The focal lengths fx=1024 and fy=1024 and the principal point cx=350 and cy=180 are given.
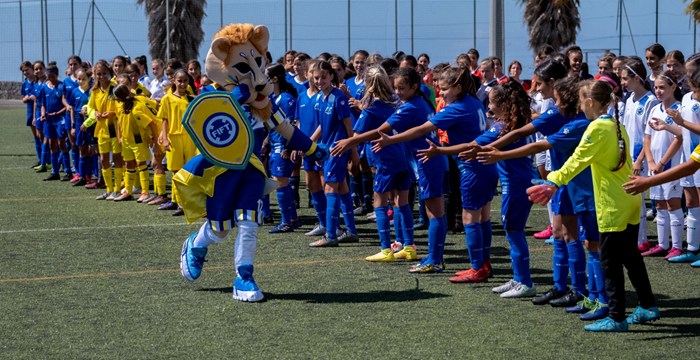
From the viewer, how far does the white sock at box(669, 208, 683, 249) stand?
31.7 feet

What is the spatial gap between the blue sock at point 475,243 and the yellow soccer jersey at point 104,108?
7.61 meters

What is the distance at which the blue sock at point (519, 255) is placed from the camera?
7867mm

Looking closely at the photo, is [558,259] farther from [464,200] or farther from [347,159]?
[347,159]

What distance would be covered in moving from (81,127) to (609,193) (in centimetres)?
1100

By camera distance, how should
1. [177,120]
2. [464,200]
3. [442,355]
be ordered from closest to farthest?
1. [442,355]
2. [464,200]
3. [177,120]

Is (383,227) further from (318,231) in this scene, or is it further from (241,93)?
(241,93)

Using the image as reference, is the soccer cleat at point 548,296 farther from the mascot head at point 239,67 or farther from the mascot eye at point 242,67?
the mascot eye at point 242,67

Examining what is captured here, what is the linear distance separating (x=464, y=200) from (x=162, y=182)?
666cm

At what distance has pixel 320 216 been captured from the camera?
1120 centimetres

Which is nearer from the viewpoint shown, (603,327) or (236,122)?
(603,327)

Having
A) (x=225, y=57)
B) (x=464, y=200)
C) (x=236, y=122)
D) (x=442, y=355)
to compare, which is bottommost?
(x=442, y=355)

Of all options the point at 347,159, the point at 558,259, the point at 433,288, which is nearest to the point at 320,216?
the point at 347,159

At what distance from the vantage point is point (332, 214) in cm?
1048

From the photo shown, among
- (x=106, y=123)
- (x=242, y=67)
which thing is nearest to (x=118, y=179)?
(x=106, y=123)
